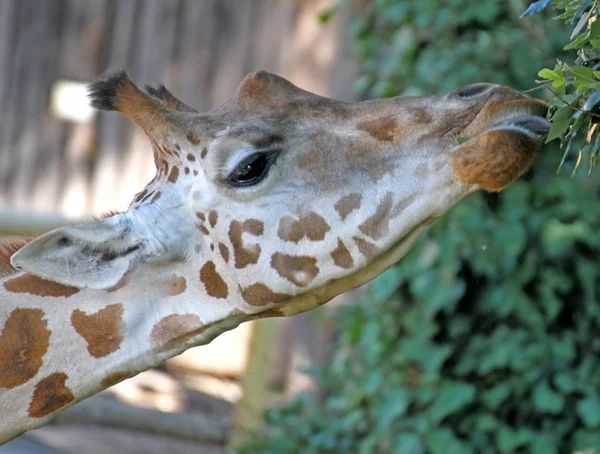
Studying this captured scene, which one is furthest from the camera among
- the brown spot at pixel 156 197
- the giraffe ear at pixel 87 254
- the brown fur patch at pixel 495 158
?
the brown spot at pixel 156 197

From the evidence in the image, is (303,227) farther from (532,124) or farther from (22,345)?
(22,345)

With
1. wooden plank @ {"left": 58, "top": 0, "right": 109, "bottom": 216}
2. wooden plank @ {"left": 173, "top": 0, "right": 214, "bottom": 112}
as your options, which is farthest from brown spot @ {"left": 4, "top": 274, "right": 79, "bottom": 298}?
wooden plank @ {"left": 58, "top": 0, "right": 109, "bottom": 216}

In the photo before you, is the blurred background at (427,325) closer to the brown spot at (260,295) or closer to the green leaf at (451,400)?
the green leaf at (451,400)

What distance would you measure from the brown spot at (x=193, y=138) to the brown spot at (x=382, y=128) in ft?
1.57

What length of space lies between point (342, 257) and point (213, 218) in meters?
0.39

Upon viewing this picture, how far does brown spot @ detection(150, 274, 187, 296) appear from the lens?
2816 mm

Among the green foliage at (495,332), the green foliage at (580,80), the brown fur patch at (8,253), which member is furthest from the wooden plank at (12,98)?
the green foliage at (580,80)

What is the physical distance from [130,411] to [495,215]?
9.00ft

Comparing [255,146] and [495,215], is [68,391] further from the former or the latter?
[495,215]

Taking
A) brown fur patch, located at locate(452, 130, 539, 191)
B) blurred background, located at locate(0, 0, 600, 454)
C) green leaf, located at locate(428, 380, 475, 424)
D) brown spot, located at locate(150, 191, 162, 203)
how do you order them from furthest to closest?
green leaf, located at locate(428, 380, 475, 424)
blurred background, located at locate(0, 0, 600, 454)
brown spot, located at locate(150, 191, 162, 203)
brown fur patch, located at locate(452, 130, 539, 191)

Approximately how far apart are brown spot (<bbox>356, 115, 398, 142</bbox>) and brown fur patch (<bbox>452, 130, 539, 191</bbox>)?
0.79 feet

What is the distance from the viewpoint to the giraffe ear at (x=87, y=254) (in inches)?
105

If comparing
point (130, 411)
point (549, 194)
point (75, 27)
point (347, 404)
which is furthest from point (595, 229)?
point (75, 27)

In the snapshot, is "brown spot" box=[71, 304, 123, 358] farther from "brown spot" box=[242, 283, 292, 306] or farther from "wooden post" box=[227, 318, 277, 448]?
"wooden post" box=[227, 318, 277, 448]
